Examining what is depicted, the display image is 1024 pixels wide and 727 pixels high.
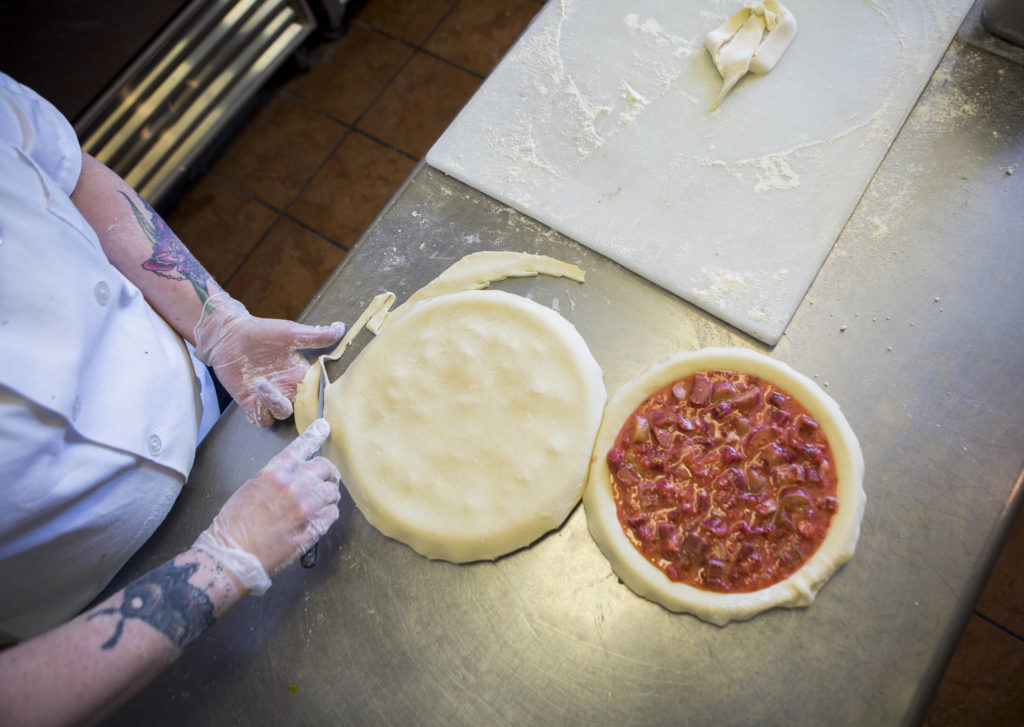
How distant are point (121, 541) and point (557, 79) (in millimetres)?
1514

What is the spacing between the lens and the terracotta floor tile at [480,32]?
3004mm

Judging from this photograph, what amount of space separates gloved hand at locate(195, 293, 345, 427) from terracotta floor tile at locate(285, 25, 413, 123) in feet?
5.93

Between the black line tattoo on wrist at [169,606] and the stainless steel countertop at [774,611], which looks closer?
the black line tattoo on wrist at [169,606]

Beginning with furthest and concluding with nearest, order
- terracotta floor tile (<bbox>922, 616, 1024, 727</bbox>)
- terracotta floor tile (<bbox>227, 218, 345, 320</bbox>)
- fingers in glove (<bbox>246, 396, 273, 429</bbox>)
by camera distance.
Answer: terracotta floor tile (<bbox>227, 218, 345, 320</bbox>) < terracotta floor tile (<bbox>922, 616, 1024, 727</bbox>) < fingers in glove (<bbox>246, 396, 273, 429</bbox>)

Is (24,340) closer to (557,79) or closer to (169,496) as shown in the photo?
(169,496)

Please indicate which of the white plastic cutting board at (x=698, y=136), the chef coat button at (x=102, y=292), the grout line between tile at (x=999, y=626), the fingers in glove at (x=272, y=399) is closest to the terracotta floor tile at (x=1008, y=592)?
the grout line between tile at (x=999, y=626)

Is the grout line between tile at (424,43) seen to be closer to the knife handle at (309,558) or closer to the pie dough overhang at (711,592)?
the pie dough overhang at (711,592)

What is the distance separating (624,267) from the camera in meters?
1.52

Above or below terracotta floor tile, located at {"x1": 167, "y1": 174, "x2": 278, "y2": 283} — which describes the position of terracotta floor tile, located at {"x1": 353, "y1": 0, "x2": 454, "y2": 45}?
above

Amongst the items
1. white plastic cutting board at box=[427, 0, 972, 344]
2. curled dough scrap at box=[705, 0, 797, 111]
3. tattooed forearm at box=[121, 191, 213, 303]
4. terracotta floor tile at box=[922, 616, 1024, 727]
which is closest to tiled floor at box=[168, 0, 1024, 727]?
tattooed forearm at box=[121, 191, 213, 303]

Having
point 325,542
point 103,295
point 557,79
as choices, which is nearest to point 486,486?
point 325,542

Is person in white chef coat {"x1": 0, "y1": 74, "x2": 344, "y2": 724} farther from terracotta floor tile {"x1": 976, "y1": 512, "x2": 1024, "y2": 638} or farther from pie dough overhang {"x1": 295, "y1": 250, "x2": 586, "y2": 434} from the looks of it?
terracotta floor tile {"x1": 976, "y1": 512, "x2": 1024, "y2": 638}

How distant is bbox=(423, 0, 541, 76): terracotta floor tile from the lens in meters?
3.00

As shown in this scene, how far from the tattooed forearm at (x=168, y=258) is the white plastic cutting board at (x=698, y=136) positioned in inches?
25.7
